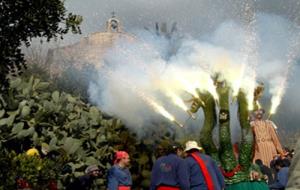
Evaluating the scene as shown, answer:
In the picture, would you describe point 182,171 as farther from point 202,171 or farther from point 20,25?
point 20,25

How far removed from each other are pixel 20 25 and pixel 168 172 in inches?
136

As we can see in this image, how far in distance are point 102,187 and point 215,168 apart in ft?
23.0

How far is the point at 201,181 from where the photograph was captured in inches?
307

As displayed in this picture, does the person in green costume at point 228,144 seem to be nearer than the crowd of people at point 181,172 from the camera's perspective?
Yes

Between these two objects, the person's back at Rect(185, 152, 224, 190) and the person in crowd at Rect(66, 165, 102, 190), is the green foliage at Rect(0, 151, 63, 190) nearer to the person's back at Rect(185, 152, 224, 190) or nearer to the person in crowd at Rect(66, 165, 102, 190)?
the person in crowd at Rect(66, 165, 102, 190)

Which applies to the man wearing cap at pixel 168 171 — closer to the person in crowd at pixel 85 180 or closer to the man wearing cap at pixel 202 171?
the man wearing cap at pixel 202 171

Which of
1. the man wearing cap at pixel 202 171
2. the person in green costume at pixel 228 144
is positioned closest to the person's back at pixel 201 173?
the man wearing cap at pixel 202 171

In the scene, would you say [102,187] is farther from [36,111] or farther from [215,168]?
[215,168]

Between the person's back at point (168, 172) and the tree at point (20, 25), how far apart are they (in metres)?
2.86

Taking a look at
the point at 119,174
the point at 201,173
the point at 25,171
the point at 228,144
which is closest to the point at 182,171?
the point at 201,173

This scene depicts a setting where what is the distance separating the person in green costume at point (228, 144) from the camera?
24.6ft

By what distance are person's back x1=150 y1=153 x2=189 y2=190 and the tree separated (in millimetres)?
2862

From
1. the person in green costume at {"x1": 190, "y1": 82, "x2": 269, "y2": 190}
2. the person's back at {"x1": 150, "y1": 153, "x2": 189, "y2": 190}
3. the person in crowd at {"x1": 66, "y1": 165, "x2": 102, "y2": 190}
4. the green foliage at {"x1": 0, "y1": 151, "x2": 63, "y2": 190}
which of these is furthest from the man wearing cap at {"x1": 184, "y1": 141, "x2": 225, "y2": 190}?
the green foliage at {"x1": 0, "y1": 151, "x2": 63, "y2": 190}

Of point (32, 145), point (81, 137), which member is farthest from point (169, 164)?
point (81, 137)
